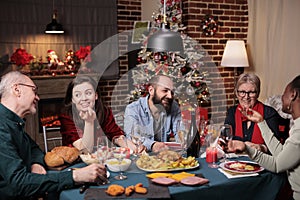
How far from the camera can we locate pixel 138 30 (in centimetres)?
583

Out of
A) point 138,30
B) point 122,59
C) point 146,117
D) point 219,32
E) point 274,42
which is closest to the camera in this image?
point 146,117

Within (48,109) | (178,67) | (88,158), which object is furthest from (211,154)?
(48,109)

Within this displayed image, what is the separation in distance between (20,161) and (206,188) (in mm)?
854

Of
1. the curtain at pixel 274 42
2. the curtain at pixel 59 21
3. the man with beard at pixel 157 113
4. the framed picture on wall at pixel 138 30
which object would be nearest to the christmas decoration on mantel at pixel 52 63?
the curtain at pixel 59 21

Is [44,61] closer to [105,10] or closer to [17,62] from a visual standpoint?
[17,62]

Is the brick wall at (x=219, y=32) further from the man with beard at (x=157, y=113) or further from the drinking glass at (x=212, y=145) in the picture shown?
the drinking glass at (x=212, y=145)

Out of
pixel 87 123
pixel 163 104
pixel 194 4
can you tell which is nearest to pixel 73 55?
pixel 194 4

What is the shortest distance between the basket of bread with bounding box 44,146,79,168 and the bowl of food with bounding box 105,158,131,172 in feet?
0.70

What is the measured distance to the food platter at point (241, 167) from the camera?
2.06 meters

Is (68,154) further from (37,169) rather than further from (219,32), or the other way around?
(219,32)

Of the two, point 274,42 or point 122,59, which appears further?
point 122,59

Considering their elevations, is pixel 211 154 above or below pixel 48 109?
above

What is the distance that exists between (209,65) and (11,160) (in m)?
3.91

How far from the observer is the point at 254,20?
5.57 meters
